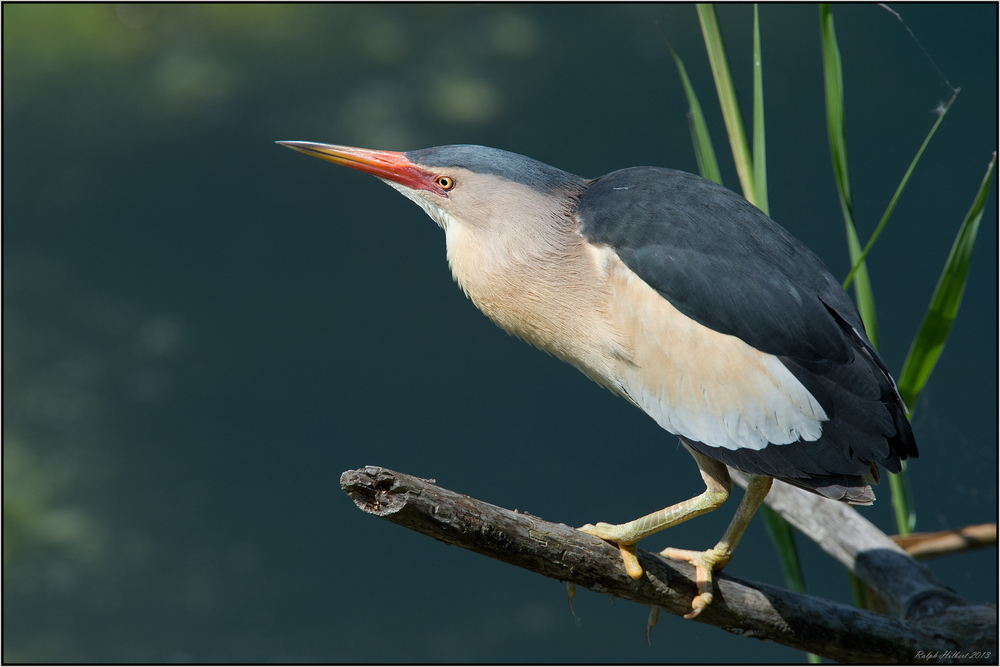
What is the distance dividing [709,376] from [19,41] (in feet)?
7.43

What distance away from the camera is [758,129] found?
116 cm

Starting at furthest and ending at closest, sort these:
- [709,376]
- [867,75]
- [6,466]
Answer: [867,75]
[6,466]
[709,376]

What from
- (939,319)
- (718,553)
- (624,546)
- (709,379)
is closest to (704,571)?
(718,553)

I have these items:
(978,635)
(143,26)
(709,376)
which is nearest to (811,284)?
(709,376)

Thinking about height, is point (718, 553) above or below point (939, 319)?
below

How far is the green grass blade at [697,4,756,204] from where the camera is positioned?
1164mm

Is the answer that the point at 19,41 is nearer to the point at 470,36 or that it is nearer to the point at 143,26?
the point at 143,26

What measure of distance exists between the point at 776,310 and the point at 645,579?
373mm

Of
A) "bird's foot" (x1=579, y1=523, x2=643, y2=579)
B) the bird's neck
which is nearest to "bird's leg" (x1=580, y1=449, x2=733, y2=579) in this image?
"bird's foot" (x1=579, y1=523, x2=643, y2=579)

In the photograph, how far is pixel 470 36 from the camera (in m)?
2.43

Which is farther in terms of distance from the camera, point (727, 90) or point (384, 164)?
point (727, 90)

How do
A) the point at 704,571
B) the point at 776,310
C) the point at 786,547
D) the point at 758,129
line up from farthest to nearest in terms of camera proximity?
the point at 786,547 → the point at 758,129 → the point at 704,571 → the point at 776,310

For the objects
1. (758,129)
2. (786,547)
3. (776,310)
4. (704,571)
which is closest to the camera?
(776,310)

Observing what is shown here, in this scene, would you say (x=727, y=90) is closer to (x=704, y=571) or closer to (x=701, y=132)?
(x=701, y=132)
